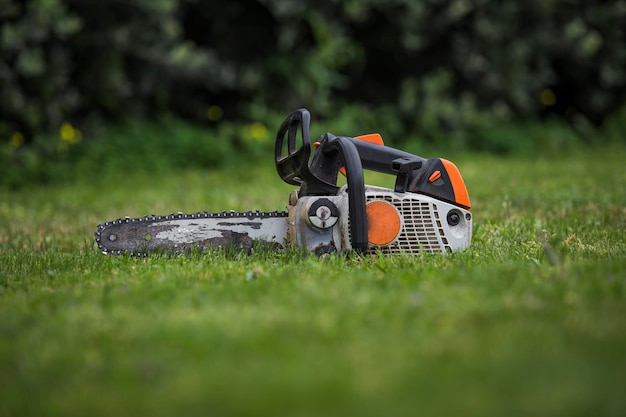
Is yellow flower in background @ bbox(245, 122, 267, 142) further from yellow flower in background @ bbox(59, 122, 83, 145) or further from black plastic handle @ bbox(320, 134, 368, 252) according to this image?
black plastic handle @ bbox(320, 134, 368, 252)

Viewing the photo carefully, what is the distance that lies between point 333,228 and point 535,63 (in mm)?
8326

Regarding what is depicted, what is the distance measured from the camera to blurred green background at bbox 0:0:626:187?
867cm

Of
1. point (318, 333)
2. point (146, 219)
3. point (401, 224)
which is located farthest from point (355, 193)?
point (318, 333)

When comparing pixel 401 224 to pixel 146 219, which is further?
pixel 146 219

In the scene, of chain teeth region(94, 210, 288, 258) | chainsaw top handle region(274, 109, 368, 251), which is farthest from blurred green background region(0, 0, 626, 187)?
chainsaw top handle region(274, 109, 368, 251)

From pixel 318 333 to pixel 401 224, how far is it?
62.7 inches

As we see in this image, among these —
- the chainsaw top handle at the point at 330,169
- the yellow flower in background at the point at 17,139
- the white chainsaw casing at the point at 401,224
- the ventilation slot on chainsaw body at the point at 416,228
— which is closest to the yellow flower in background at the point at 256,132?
the yellow flower in background at the point at 17,139

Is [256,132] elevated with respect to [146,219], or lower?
elevated

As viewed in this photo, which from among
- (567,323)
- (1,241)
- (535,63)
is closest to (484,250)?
(567,323)

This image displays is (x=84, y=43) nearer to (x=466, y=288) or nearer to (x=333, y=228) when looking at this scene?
(x=333, y=228)

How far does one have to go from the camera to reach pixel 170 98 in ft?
33.6

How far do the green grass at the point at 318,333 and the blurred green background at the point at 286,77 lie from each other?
15.0 feet

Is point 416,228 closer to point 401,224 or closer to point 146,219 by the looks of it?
point 401,224

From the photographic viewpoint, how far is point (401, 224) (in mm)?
4090
